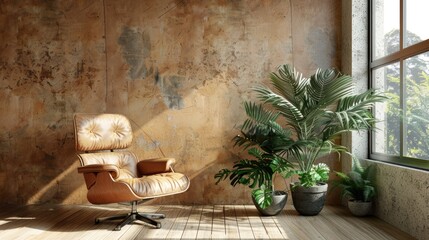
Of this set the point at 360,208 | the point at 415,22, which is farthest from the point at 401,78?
the point at 360,208

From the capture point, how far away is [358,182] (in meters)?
3.59

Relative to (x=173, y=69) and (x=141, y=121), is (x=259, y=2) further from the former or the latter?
(x=141, y=121)

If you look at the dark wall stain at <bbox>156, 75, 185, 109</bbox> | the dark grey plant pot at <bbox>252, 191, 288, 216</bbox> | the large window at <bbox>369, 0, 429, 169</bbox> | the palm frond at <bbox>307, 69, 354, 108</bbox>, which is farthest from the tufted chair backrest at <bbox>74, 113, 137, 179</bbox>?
the large window at <bbox>369, 0, 429, 169</bbox>

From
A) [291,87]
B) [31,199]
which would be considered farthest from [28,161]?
[291,87]

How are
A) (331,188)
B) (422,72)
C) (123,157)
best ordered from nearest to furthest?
(422,72)
(123,157)
(331,188)

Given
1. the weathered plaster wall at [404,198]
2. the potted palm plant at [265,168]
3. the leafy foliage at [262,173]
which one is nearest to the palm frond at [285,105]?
the potted palm plant at [265,168]

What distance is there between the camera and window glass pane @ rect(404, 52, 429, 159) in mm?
2900

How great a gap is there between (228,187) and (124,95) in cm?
141

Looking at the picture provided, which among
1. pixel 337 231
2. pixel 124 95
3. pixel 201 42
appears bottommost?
pixel 337 231

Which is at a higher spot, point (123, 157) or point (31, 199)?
point (123, 157)

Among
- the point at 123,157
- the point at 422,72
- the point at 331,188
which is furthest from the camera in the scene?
the point at 331,188

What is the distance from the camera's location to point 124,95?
4176 millimetres

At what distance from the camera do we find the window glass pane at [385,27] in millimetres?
3409

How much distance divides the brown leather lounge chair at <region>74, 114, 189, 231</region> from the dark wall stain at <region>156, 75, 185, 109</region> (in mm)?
601
